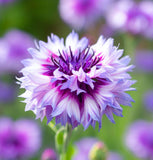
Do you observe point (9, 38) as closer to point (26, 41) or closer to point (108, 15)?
point (26, 41)

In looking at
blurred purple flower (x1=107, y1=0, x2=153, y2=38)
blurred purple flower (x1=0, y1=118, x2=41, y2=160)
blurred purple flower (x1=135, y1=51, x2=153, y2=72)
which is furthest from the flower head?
blurred purple flower (x1=135, y1=51, x2=153, y2=72)

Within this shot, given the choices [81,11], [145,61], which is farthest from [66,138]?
[145,61]

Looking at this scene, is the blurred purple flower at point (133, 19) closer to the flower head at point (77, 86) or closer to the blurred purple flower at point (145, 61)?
the blurred purple flower at point (145, 61)

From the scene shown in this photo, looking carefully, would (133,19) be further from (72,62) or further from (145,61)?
(72,62)

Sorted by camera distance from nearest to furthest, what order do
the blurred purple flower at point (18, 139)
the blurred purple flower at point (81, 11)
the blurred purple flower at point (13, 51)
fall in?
the blurred purple flower at point (18, 139), the blurred purple flower at point (13, 51), the blurred purple flower at point (81, 11)

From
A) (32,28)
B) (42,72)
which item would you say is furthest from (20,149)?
(32,28)

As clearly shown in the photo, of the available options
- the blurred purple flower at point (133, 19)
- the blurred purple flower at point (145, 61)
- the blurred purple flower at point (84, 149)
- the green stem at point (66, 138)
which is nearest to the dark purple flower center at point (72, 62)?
the green stem at point (66, 138)
